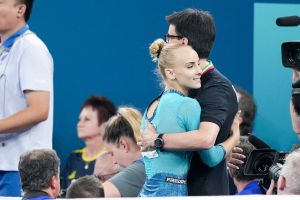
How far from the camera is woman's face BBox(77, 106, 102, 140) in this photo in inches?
284

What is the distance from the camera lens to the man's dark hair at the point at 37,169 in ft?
14.9

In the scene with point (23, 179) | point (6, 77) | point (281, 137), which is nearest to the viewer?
point (23, 179)

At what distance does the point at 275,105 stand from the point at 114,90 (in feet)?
3.98

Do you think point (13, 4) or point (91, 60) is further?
point (91, 60)

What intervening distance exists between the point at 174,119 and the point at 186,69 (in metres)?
0.24

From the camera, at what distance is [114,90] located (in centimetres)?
720

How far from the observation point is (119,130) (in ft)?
17.0

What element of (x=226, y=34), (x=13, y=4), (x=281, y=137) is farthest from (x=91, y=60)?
(x=13, y=4)

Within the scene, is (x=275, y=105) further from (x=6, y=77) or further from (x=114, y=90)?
(x=6, y=77)

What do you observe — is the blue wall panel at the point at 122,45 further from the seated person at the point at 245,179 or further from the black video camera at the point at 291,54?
the black video camera at the point at 291,54

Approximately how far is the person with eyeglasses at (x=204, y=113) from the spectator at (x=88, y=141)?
106 inches

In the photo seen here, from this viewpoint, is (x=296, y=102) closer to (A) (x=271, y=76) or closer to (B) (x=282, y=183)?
(B) (x=282, y=183)

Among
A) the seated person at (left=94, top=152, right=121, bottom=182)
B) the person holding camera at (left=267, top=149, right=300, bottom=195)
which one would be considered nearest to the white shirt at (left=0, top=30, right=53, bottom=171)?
the seated person at (left=94, top=152, right=121, bottom=182)

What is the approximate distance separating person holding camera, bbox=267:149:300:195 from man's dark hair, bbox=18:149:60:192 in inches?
50.9
